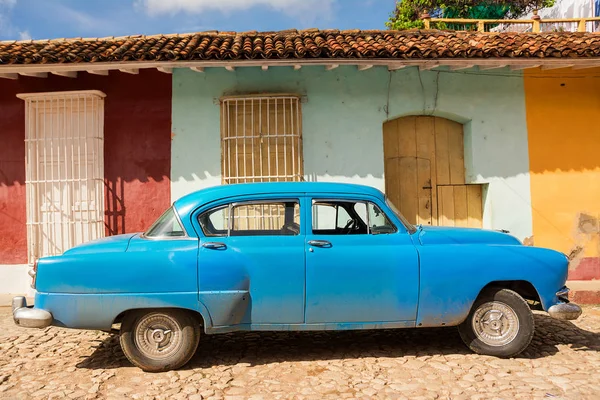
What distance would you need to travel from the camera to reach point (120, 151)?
731 cm

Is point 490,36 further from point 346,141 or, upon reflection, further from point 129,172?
point 129,172

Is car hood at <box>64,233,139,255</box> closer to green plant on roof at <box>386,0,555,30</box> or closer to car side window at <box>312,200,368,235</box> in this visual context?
car side window at <box>312,200,368,235</box>

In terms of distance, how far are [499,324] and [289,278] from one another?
1.90 meters

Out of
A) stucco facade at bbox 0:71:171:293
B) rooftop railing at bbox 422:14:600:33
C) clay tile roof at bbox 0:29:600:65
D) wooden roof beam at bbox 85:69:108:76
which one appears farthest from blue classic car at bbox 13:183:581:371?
rooftop railing at bbox 422:14:600:33

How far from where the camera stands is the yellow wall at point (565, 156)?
7.30 meters

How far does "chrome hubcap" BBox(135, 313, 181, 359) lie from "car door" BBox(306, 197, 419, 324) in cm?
112

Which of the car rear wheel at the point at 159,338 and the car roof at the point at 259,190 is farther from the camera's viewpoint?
the car roof at the point at 259,190

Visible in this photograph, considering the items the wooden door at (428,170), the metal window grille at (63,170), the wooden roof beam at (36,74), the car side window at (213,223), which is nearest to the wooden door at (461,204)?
the wooden door at (428,170)

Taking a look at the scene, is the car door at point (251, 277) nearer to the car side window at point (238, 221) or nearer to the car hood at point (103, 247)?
the car side window at point (238, 221)

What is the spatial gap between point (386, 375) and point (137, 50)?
527cm

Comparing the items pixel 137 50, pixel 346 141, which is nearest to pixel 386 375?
pixel 346 141

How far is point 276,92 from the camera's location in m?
7.29

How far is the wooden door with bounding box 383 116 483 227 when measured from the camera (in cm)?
757

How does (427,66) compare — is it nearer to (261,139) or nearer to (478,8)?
(261,139)
